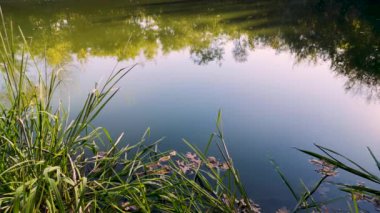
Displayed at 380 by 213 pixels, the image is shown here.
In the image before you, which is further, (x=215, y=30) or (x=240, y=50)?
(x=215, y=30)

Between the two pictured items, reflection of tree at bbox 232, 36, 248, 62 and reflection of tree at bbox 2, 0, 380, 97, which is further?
reflection of tree at bbox 2, 0, 380, 97

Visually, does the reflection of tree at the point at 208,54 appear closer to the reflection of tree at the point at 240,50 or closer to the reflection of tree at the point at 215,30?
the reflection of tree at the point at 215,30

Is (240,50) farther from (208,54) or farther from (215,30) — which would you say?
(215,30)

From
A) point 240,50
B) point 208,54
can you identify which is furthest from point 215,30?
point 208,54

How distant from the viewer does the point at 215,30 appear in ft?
30.4

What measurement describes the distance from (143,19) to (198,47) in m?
4.23

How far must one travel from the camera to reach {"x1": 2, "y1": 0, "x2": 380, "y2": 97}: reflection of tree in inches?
255

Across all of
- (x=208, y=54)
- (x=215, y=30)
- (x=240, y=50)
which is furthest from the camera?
(x=215, y=30)

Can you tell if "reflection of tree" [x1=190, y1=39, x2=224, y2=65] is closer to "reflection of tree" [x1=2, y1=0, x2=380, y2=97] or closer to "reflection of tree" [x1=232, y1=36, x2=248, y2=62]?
"reflection of tree" [x1=2, y1=0, x2=380, y2=97]

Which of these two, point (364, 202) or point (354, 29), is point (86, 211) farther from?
point (354, 29)

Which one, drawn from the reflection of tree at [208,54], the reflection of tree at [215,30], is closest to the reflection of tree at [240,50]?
the reflection of tree at [215,30]

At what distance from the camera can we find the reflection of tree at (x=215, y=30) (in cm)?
647

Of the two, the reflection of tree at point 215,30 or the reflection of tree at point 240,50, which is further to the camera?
the reflection of tree at point 215,30

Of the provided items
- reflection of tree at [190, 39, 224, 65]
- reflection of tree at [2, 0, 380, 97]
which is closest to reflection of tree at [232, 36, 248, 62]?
reflection of tree at [2, 0, 380, 97]
